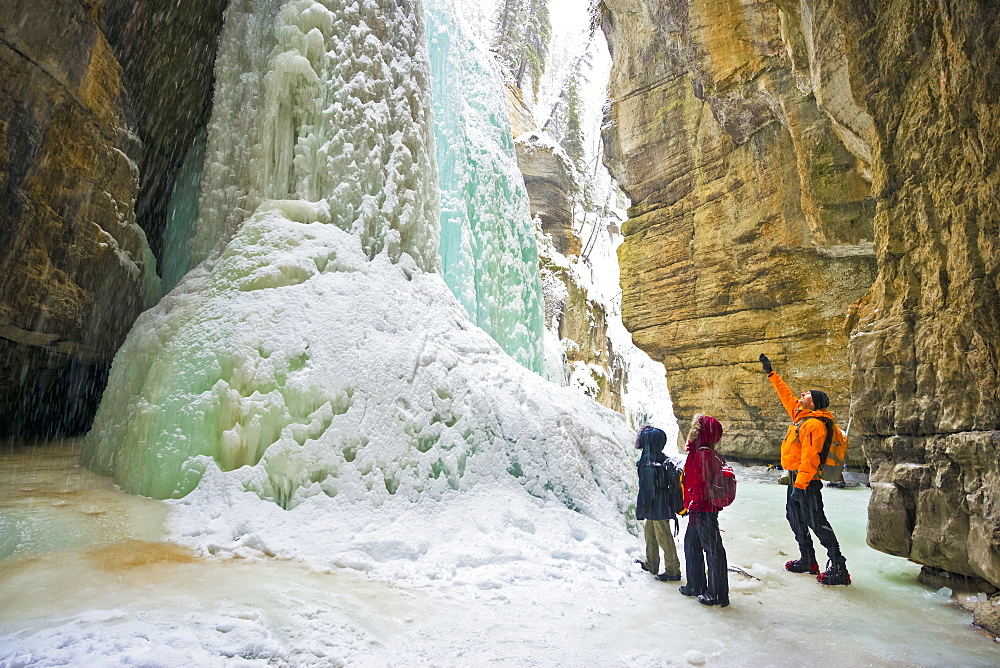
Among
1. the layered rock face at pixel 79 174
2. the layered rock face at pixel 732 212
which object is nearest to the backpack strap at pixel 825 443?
the layered rock face at pixel 79 174

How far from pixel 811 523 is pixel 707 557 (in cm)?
138

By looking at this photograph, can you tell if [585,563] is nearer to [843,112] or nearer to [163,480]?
[163,480]

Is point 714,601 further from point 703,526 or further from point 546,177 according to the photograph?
point 546,177

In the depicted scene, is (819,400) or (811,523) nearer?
(811,523)

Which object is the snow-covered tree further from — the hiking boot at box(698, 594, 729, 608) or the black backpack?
the hiking boot at box(698, 594, 729, 608)

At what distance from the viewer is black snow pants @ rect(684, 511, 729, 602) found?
11.2 ft

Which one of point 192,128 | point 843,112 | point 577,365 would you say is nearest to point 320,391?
point 192,128

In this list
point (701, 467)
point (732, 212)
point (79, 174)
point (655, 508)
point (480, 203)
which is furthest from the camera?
point (732, 212)

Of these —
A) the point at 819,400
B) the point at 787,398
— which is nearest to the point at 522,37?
the point at 787,398

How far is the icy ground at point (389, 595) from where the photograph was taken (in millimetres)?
2197

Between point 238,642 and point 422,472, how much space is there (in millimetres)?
2146

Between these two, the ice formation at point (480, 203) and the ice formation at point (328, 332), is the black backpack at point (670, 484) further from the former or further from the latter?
the ice formation at point (480, 203)

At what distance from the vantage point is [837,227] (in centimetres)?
1145

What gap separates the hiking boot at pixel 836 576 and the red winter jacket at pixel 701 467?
1.35 meters
